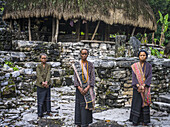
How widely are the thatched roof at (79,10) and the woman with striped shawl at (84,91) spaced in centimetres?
774

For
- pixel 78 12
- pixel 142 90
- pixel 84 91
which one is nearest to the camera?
pixel 84 91

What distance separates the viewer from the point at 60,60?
1034 centimetres

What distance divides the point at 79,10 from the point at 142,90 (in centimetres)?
819

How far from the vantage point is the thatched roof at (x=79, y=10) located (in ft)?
34.7

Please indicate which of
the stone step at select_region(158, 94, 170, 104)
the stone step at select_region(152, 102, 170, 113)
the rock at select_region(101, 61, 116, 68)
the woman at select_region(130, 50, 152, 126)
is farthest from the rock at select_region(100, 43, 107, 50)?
the woman at select_region(130, 50, 152, 126)

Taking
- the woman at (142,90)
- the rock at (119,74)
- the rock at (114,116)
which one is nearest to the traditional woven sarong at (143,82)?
the woman at (142,90)

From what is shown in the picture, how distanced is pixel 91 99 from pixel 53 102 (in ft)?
8.64

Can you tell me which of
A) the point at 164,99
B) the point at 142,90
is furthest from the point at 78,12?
the point at 142,90

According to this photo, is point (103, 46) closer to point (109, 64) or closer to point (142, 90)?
point (109, 64)

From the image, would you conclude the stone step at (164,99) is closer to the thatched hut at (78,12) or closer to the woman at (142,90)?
the woman at (142,90)

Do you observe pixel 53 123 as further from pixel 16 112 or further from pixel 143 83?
pixel 143 83

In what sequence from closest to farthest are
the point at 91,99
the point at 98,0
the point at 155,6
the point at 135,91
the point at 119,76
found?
the point at 91,99, the point at 135,91, the point at 119,76, the point at 98,0, the point at 155,6

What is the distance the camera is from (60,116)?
436cm

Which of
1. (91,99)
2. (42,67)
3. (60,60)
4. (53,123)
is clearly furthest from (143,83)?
(60,60)
